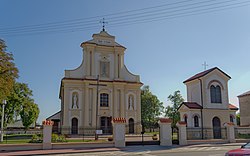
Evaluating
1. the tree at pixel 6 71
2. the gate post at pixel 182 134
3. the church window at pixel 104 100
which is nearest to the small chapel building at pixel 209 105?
the gate post at pixel 182 134

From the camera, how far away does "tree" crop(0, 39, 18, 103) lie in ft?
76.7

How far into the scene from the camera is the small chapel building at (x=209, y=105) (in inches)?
1128

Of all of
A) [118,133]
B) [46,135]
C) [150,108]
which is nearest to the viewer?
[46,135]

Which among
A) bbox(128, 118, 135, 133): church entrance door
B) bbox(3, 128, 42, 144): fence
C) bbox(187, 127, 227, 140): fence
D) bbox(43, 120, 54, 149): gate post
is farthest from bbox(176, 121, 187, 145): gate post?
bbox(128, 118, 135, 133): church entrance door

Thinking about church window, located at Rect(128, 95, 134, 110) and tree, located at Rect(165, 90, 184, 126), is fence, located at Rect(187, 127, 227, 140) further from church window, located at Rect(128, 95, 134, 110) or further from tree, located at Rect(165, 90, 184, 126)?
tree, located at Rect(165, 90, 184, 126)

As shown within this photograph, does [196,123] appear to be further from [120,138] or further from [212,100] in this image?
[120,138]

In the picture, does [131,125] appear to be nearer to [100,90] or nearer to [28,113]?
[100,90]

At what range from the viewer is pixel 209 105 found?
2989 centimetres

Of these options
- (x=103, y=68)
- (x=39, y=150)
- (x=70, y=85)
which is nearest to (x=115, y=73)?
(x=103, y=68)

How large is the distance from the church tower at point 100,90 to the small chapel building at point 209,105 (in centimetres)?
1130

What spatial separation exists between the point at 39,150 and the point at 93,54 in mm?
22815

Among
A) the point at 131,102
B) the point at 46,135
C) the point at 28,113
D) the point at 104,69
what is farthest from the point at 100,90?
the point at 46,135

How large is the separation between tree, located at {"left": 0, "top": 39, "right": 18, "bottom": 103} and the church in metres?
13.2

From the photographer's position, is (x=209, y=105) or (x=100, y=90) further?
(x=100, y=90)
